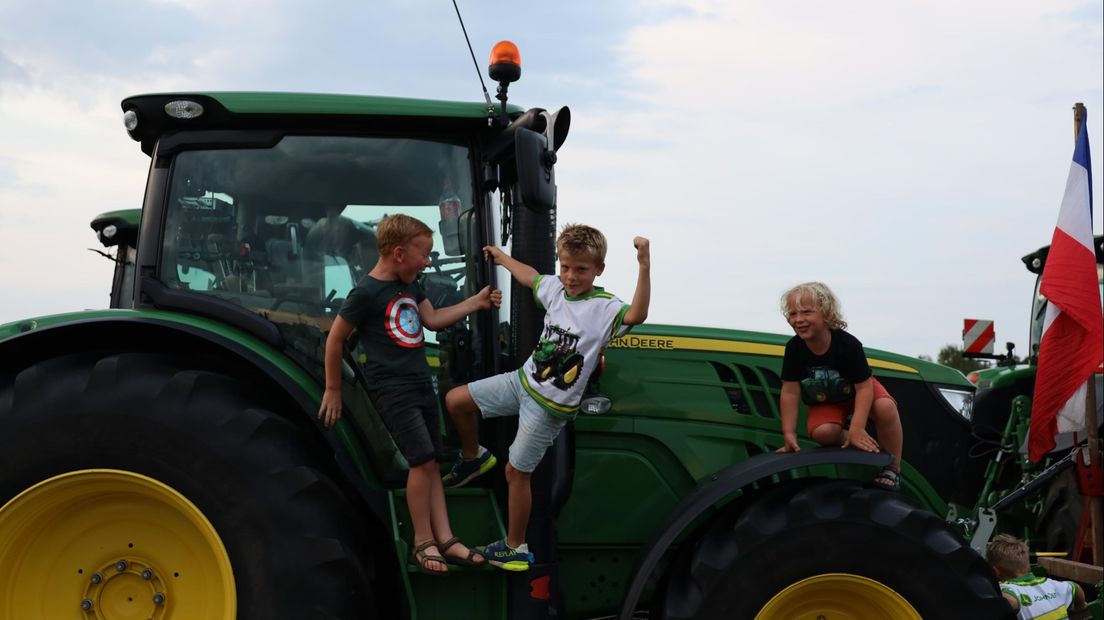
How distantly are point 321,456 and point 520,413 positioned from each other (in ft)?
2.44

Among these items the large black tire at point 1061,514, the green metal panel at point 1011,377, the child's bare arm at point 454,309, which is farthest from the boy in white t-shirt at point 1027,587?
the child's bare arm at point 454,309

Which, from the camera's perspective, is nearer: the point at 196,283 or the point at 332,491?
the point at 332,491

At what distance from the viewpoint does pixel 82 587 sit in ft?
11.8

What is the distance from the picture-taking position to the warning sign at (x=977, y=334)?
8.37m

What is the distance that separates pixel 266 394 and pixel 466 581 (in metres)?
1.02

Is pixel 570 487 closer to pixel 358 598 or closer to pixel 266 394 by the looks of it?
pixel 358 598

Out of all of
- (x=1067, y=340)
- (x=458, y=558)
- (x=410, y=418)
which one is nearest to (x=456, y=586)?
(x=458, y=558)

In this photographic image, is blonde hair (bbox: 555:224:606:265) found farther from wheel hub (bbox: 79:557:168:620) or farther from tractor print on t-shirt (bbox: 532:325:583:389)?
wheel hub (bbox: 79:557:168:620)

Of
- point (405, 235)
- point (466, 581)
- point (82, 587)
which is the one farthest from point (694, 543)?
point (82, 587)

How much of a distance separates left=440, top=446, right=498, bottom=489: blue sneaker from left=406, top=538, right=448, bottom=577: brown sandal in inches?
10.5

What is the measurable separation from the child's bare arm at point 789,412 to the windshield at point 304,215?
1370 mm

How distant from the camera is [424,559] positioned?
360 cm

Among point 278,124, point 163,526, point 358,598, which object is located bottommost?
point 358,598

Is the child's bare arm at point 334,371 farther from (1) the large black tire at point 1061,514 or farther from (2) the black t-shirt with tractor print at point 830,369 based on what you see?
(1) the large black tire at point 1061,514
